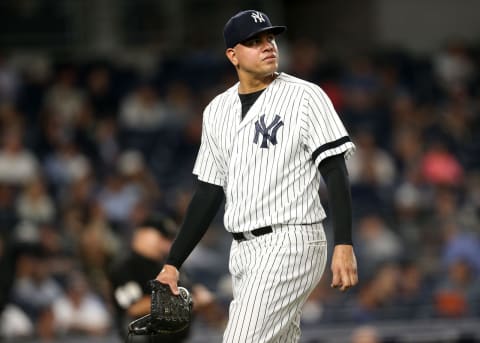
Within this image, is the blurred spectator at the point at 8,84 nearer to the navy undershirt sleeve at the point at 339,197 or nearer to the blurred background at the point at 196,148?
the blurred background at the point at 196,148

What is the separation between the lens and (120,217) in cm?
1130

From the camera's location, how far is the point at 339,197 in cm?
419

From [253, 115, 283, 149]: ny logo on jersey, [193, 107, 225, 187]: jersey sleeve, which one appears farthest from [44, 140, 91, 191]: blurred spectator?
[253, 115, 283, 149]: ny logo on jersey

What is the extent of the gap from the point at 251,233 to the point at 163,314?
508 millimetres

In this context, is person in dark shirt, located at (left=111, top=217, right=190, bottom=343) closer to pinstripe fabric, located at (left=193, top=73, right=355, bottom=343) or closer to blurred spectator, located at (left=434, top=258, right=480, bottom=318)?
pinstripe fabric, located at (left=193, top=73, right=355, bottom=343)

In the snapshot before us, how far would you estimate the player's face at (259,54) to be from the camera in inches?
175

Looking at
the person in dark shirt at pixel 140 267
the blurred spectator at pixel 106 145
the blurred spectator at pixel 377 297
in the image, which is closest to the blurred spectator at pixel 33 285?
the blurred spectator at pixel 106 145

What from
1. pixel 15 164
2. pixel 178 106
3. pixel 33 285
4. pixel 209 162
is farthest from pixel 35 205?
pixel 209 162

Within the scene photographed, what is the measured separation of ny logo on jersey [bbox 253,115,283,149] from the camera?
14.3 ft

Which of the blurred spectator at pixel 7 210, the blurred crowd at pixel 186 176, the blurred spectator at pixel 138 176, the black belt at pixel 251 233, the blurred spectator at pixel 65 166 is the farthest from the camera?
the blurred spectator at pixel 65 166

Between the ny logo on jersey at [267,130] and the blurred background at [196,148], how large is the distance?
3.89 meters

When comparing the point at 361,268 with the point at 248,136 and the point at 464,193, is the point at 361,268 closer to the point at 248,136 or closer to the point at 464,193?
the point at 464,193

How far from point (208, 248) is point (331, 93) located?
315 cm

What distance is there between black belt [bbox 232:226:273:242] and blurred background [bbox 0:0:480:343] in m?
3.75
